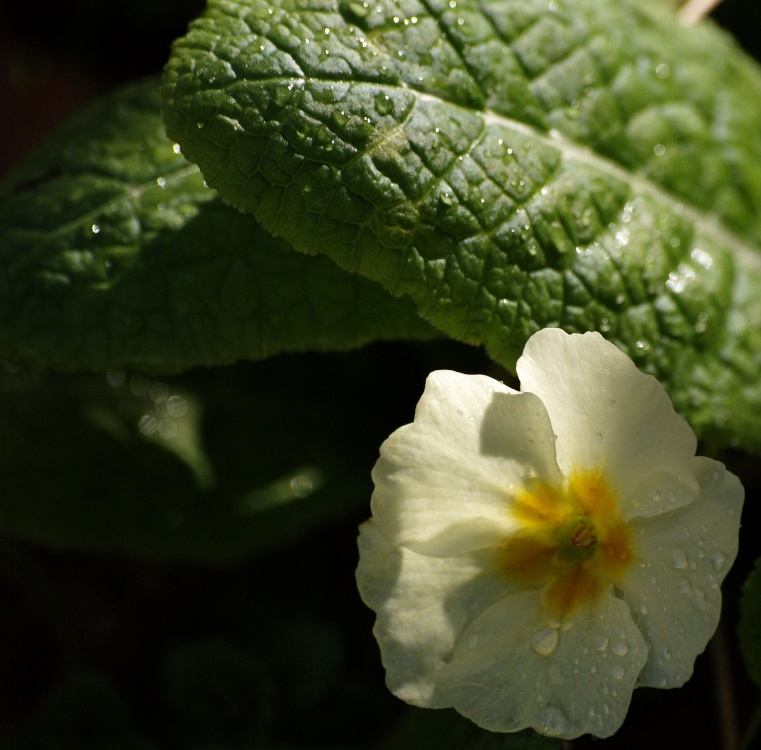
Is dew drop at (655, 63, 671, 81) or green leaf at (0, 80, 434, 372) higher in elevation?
dew drop at (655, 63, 671, 81)

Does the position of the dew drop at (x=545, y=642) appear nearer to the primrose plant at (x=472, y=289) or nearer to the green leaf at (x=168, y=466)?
the primrose plant at (x=472, y=289)

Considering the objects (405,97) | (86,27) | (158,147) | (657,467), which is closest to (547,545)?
(657,467)

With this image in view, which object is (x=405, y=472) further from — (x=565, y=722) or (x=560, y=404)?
(x=565, y=722)

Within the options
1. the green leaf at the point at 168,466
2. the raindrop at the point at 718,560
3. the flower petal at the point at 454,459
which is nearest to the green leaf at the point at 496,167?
the flower petal at the point at 454,459

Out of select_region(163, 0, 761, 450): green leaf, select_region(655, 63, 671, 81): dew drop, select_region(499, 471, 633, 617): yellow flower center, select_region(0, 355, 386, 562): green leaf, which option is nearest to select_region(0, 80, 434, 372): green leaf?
select_region(163, 0, 761, 450): green leaf

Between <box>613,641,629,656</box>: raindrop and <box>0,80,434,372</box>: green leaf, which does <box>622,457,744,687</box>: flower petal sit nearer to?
<box>613,641,629,656</box>: raindrop

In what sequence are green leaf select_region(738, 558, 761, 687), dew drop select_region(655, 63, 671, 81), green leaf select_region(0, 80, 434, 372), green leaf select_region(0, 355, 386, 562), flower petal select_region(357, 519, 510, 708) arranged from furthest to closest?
green leaf select_region(0, 355, 386, 562), dew drop select_region(655, 63, 671, 81), green leaf select_region(0, 80, 434, 372), green leaf select_region(738, 558, 761, 687), flower petal select_region(357, 519, 510, 708)

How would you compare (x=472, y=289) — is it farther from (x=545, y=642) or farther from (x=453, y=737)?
(x=453, y=737)
